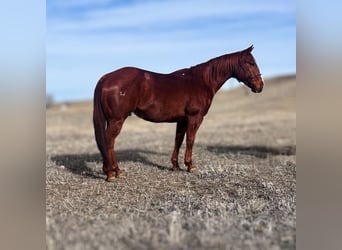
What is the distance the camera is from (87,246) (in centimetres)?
287

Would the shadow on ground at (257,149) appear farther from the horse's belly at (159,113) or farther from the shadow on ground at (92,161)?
the horse's belly at (159,113)

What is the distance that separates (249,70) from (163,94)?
1.12 meters

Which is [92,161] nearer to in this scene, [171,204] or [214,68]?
[214,68]

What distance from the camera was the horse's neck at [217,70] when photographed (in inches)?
198

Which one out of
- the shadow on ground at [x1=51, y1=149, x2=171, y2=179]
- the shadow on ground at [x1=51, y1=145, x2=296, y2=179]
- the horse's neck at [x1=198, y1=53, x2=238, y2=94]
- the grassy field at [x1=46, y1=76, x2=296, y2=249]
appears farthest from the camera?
the shadow on ground at [x1=51, y1=145, x2=296, y2=179]

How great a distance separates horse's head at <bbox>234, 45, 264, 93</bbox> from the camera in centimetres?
484

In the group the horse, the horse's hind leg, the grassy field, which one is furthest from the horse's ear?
the horse's hind leg

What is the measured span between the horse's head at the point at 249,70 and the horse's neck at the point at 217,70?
0.14m

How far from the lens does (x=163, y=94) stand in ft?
15.6

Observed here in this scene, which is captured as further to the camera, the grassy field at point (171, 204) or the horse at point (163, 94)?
the horse at point (163, 94)

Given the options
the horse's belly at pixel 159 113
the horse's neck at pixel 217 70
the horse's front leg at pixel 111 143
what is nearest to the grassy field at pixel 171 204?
the horse's front leg at pixel 111 143

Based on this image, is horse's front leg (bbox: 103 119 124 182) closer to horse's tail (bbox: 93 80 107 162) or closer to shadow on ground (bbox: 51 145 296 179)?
horse's tail (bbox: 93 80 107 162)

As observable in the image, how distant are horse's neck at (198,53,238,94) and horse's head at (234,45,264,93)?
0.14m
